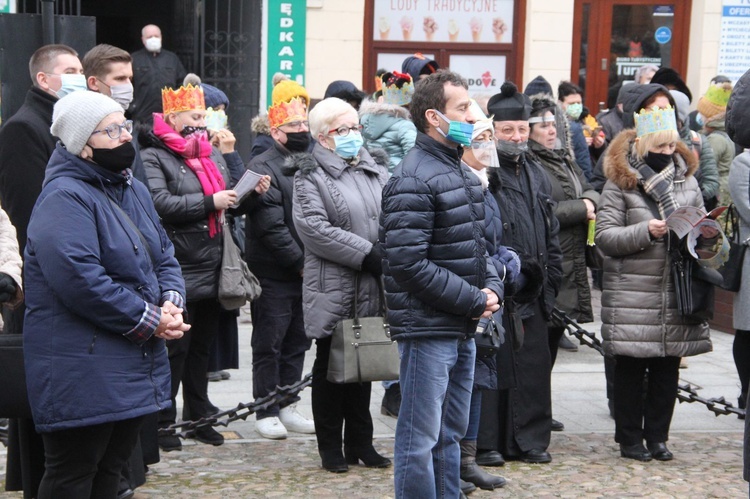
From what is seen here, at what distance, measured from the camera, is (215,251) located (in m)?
6.56

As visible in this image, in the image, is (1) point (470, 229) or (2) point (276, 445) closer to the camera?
(1) point (470, 229)

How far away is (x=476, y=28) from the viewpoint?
15.1 meters

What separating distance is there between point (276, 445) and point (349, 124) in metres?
1.92

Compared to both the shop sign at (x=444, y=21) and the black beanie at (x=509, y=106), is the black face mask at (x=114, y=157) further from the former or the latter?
the shop sign at (x=444, y=21)

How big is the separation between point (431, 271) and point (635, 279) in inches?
79.6

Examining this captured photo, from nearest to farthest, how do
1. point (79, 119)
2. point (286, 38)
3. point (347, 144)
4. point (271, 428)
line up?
point (79, 119) < point (347, 144) < point (271, 428) < point (286, 38)

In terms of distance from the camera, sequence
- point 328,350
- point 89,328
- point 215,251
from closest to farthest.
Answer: point 89,328 → point 328,350 → point 215,251

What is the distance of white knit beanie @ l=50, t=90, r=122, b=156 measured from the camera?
436cm

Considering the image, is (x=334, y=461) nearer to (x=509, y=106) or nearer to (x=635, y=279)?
(x=635, y=279)

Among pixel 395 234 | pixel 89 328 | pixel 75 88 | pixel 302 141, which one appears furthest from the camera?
pixel 302 141

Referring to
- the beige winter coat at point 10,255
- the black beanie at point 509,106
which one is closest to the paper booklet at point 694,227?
the black beanie at point 509,106

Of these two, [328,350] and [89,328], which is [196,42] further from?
[89,328]

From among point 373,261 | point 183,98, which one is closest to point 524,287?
point 373,261

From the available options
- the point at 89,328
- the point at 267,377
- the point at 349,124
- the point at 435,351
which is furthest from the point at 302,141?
the point at 89,328
